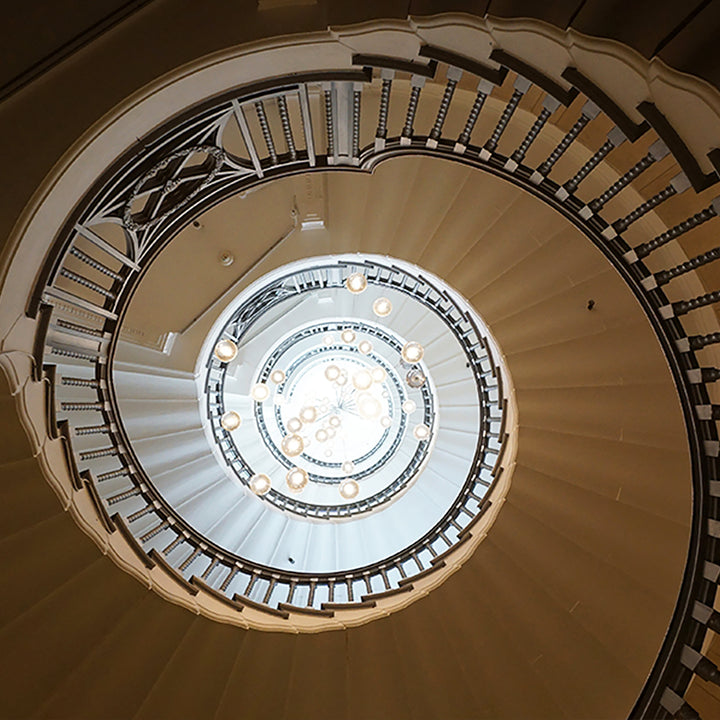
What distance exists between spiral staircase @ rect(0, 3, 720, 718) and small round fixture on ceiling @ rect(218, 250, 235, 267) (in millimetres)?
60

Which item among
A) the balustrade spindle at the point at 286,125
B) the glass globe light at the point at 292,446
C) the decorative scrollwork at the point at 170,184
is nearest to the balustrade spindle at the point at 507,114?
the balustrade spindle at the point at 286,125

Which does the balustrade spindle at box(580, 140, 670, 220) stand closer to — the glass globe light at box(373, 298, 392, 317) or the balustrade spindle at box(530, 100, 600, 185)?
the balustrade spindle at box(530, 100, 600, 185)

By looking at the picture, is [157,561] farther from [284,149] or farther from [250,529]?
[250,529]

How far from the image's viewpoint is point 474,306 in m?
4.80

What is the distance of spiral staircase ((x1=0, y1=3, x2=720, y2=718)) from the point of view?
232cm

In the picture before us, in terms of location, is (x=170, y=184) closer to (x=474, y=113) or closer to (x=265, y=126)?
(x=265, y=126)

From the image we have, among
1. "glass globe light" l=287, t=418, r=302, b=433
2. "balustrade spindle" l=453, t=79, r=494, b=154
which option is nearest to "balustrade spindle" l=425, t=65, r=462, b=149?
"balustrade spindle" l=453, t=79, r=494, b=154

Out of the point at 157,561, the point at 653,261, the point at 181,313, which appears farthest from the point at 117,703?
the point at 653,261

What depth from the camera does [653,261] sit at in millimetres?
2947

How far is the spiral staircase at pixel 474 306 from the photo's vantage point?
232cm

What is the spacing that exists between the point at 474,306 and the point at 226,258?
115 inches

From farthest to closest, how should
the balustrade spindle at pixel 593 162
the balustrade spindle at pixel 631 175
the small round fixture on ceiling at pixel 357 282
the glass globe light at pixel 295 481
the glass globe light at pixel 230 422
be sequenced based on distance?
1. the glass globe light at pixel 295 481
2. the glass globe light at pixel 230 422
3. the small round fixture on ceiling at pixel 357 282
4. the balustrade spindle at pixel 593 162
5. the balustrade spindle at pixel 631 175

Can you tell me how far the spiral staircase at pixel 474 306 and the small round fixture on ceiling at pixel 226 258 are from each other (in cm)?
6

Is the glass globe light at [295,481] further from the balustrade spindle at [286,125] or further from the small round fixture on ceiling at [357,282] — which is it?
the balustrade spindle at [286,125]
